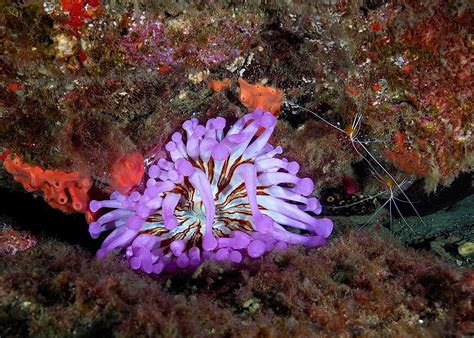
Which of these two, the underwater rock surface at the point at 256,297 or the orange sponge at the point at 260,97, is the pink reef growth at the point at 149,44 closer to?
the orange sponge at the point at 260,97

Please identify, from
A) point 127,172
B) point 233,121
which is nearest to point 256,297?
point 127,172

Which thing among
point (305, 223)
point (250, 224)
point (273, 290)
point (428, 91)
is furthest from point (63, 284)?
point (428, 91)

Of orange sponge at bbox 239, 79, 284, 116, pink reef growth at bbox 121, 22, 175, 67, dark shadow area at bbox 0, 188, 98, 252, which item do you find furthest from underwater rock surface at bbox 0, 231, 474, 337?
dark shadow area at bbox 0, 188, 98, 252

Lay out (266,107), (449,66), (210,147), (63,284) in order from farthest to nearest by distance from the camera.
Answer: (266,107)
(210,147)
(449,66)
(63,284)

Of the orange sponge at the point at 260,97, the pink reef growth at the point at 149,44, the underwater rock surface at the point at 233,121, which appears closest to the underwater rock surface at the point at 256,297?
the underwater rock surface at the point at 233,121

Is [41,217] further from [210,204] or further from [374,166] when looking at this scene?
[374,166]

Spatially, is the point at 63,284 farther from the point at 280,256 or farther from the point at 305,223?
the point at 305,223

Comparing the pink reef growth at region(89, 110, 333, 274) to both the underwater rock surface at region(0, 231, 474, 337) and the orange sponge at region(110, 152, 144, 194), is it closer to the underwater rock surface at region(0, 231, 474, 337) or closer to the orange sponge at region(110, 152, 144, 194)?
the orange sponge at region(110, 152, 144, 194)
